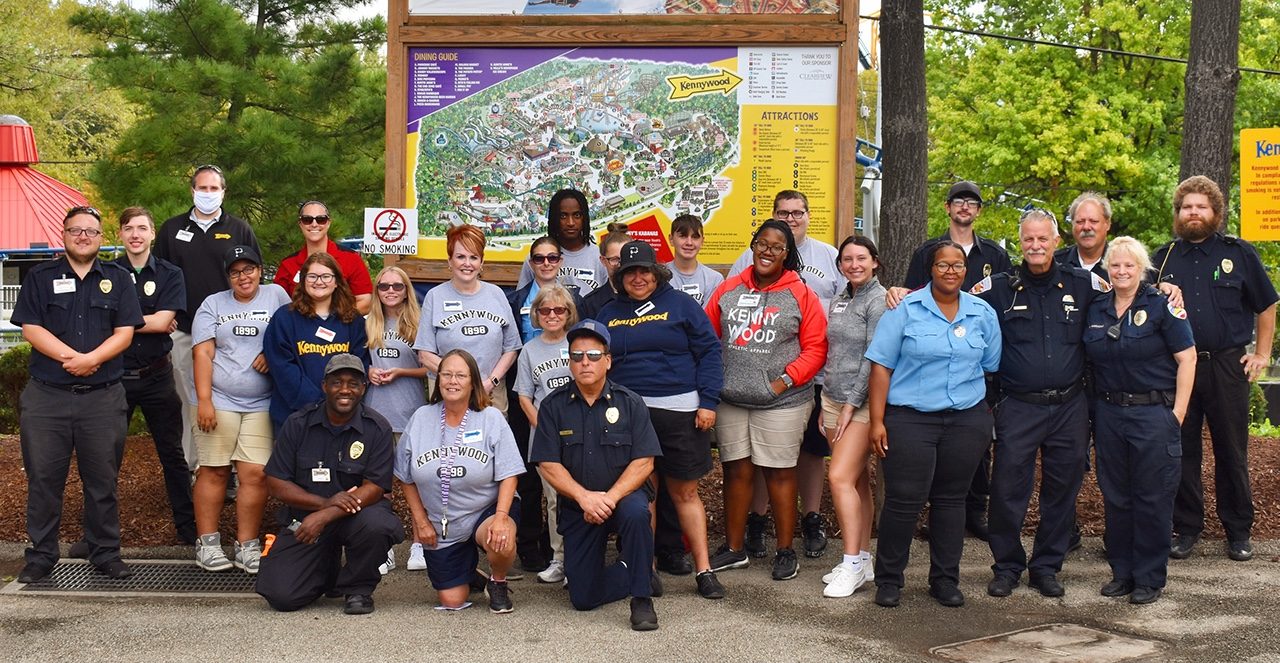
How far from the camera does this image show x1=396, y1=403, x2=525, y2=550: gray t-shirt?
6.27 m

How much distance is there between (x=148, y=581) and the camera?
267 inches

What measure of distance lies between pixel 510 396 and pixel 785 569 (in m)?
1.83

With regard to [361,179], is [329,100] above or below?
above

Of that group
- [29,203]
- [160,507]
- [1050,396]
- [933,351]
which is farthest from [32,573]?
[29,203]

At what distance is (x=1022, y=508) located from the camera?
6.59 m

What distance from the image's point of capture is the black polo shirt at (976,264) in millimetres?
7109

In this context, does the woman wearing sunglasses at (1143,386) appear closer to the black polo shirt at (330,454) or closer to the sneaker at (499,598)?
the sneaker at (499,598)

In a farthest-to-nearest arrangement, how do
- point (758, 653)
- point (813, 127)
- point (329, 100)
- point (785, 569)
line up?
point (329, 100) < point (813, 127) < point (785, 569) < point (758, 653)

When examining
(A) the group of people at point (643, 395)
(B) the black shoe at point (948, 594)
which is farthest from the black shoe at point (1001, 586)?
(B) the black shoe at point (948, 594)

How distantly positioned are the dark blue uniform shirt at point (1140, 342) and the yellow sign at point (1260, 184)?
20.1 ft

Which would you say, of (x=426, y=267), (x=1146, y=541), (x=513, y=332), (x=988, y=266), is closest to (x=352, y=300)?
(x=513, y=332)

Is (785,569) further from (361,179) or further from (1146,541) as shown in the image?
(361,179)

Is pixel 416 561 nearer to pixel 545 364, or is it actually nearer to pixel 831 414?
pixel 545 364

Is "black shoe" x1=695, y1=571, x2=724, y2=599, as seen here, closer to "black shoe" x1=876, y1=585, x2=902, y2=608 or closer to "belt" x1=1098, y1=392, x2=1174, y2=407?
"black shoe" x1=876, y1=585, x2=902, y2=608
